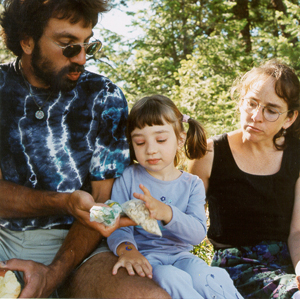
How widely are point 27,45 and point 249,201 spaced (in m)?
1.65

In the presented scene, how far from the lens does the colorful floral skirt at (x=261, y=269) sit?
1904 millimetres

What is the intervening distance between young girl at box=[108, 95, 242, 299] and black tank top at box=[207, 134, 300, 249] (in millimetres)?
325

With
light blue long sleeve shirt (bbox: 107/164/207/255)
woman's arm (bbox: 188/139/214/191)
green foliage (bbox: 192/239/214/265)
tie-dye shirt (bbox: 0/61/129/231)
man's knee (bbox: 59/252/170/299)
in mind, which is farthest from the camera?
green foliage (bbox: 192/239/214/265)

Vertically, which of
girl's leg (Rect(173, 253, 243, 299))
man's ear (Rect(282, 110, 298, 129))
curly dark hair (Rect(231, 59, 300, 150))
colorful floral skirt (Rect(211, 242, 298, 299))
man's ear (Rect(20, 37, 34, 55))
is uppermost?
man's ear (Rect(20, 37, 34, 55))

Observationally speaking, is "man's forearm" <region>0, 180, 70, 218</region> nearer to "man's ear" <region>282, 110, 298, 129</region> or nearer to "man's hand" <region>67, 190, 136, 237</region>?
"man's hand" <region>67, 190, 136, 237</region>

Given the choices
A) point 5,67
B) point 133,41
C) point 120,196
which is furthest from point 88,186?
point 133,41

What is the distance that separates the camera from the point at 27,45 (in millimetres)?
1973

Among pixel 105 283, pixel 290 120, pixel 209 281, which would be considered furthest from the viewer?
pixel 290 120

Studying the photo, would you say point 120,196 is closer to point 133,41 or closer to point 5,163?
point 5,163

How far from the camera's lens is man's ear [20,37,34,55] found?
1.95 m

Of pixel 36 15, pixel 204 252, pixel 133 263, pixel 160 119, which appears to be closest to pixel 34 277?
pixel 133 263

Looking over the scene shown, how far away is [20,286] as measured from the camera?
1.56 meters

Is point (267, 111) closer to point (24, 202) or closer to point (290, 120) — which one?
point (290, 120)

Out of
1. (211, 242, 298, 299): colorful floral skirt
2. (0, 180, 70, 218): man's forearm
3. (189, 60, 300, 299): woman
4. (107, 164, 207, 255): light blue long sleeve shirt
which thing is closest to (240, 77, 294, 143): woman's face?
(189, 60, 300, 299): woman
